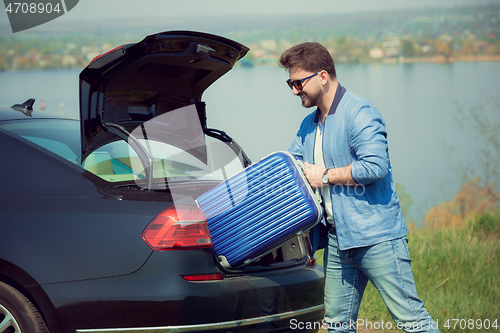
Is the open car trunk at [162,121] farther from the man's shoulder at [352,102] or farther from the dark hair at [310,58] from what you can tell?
the man's shoulder at [352,102]

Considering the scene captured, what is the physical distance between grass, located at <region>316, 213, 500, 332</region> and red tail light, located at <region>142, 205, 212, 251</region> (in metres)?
1.86

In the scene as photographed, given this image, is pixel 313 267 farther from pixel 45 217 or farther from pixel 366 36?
pixel 366 36

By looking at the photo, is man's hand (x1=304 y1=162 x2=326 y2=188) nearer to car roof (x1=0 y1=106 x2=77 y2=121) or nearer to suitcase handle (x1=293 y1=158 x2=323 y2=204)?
suitcase handle (x1=293 y1=158 x2=323 y2=204)

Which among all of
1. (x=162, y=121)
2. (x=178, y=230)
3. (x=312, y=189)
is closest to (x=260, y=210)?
(x=312, y=189)

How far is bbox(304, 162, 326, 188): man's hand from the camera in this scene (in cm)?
217

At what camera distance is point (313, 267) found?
256 centimetres

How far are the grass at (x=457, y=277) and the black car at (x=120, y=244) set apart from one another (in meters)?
1.35

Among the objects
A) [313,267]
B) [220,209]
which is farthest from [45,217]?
[313,267]

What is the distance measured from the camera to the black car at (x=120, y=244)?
2059mm

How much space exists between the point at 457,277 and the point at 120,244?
10.4 ft

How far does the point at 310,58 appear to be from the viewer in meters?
2.20

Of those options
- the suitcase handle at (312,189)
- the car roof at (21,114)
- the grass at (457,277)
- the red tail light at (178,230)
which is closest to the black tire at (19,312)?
the red tail light at (178,230)

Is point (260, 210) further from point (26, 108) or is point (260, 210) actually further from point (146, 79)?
point (26, 108)

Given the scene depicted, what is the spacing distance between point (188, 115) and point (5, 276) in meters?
1.41
